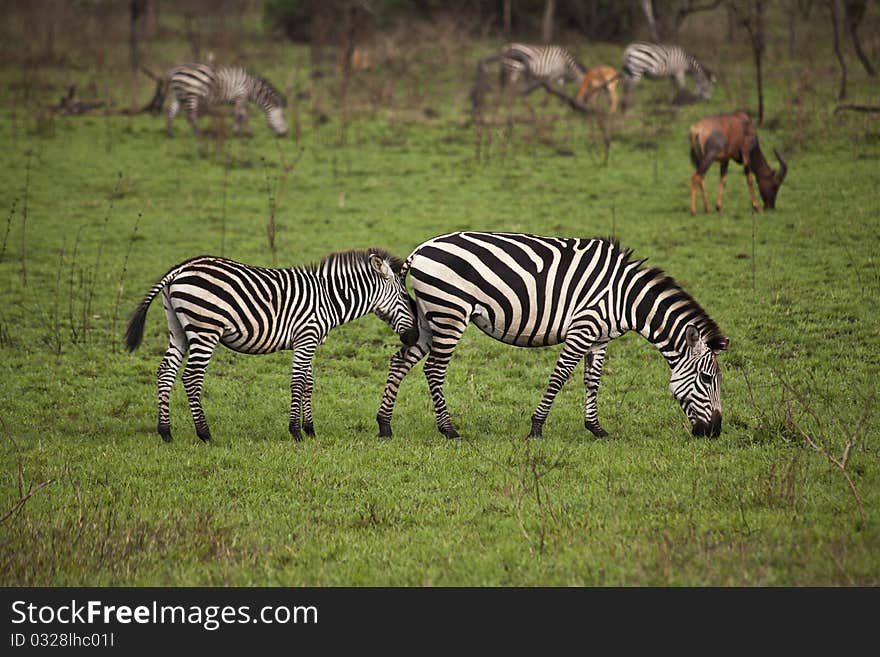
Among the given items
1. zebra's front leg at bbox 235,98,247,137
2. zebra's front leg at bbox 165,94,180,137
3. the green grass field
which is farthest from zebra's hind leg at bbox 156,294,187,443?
zebra's front leg at bbox 235,98,247,137

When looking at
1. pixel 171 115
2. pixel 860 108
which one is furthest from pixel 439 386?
pixel 171 115

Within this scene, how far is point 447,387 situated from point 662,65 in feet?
59.4

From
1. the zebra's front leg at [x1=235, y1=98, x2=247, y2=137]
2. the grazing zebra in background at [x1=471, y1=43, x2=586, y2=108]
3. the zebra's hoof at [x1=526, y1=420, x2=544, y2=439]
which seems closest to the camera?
the zebra's hoof at [x1=526, y1=420, x2=544, y2=439]

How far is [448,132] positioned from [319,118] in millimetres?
3398

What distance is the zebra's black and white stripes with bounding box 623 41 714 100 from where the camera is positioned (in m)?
26.2

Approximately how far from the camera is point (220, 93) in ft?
82.9

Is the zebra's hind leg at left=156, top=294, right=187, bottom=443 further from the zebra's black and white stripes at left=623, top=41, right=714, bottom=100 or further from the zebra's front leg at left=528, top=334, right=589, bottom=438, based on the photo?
the zebra's black and white stripes at left=623, top=41, right=714, bottom=100

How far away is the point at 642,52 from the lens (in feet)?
88.4

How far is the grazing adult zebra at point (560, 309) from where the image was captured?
9.14 m

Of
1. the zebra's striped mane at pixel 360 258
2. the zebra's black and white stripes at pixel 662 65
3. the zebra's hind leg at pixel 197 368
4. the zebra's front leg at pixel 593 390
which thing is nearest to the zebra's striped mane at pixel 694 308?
the zebra's front leg at pixel 593 390

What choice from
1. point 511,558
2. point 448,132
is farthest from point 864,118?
point 511,558

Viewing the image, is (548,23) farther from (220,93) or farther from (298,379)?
(298,379)

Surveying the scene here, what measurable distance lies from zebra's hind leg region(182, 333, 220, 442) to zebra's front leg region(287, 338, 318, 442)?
76cm

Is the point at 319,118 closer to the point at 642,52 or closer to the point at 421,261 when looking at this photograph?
the point at 642,52
